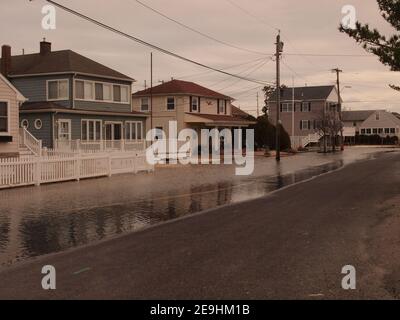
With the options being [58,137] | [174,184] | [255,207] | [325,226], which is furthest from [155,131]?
[325,226]

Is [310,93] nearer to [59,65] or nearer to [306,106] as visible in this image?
[306,106]

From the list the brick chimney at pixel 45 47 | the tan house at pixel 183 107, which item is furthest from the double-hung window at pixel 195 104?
the brick chimney at pixel 45 47

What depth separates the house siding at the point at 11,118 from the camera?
27647 millimetres

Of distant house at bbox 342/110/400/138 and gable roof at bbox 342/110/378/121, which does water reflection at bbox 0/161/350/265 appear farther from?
gable roof at bbox 342/110/378/121

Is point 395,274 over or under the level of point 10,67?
under

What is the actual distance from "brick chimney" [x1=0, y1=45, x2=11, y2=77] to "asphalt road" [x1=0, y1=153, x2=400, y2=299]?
31.1 meters

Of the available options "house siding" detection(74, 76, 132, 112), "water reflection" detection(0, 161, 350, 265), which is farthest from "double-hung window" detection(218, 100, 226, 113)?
"water reflection" detection(0, 161, 350, 265)

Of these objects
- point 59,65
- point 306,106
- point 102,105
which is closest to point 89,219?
point 59,65

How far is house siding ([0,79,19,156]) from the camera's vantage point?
90.7 ft

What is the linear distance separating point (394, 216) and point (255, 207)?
148 inches

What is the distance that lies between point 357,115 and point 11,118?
101 meters
